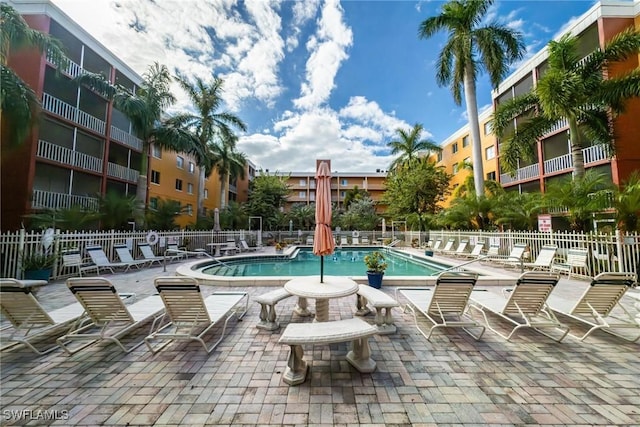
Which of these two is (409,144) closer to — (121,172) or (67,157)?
(121,172)

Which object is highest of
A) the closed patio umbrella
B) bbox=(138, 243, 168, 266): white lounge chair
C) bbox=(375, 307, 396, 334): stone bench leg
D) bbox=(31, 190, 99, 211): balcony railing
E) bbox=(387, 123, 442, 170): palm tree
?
bbox=(387, 123, 442, 170): palm tree

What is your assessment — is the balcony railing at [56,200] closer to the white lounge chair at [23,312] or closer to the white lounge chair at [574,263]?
the white lounge chair at [23,312]

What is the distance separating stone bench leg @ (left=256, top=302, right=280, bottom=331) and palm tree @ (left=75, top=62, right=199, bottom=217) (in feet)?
38.5

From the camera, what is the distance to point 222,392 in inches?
97.4

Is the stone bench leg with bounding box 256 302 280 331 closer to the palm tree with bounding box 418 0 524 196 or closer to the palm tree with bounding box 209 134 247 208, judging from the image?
the palm tree with bounding box 418 0 524 196

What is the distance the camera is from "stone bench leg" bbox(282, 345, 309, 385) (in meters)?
2.59

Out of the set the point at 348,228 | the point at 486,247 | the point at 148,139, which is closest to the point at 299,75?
the point at 148,139

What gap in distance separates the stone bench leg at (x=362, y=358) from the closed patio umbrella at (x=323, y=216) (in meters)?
1.28

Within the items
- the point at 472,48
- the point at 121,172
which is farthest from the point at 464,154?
the point at 121,172

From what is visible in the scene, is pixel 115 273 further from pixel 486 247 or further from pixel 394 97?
pixel 394 97

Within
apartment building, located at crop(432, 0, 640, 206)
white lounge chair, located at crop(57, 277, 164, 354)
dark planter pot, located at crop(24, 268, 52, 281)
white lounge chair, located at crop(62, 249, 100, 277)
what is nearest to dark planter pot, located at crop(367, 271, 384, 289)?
white lounge chair, located at crop(57, 277, 164, 354)

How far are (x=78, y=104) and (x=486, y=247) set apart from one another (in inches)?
958

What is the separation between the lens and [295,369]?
265 cm

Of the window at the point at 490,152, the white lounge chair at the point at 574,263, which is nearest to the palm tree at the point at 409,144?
the window at the point at 490,152
